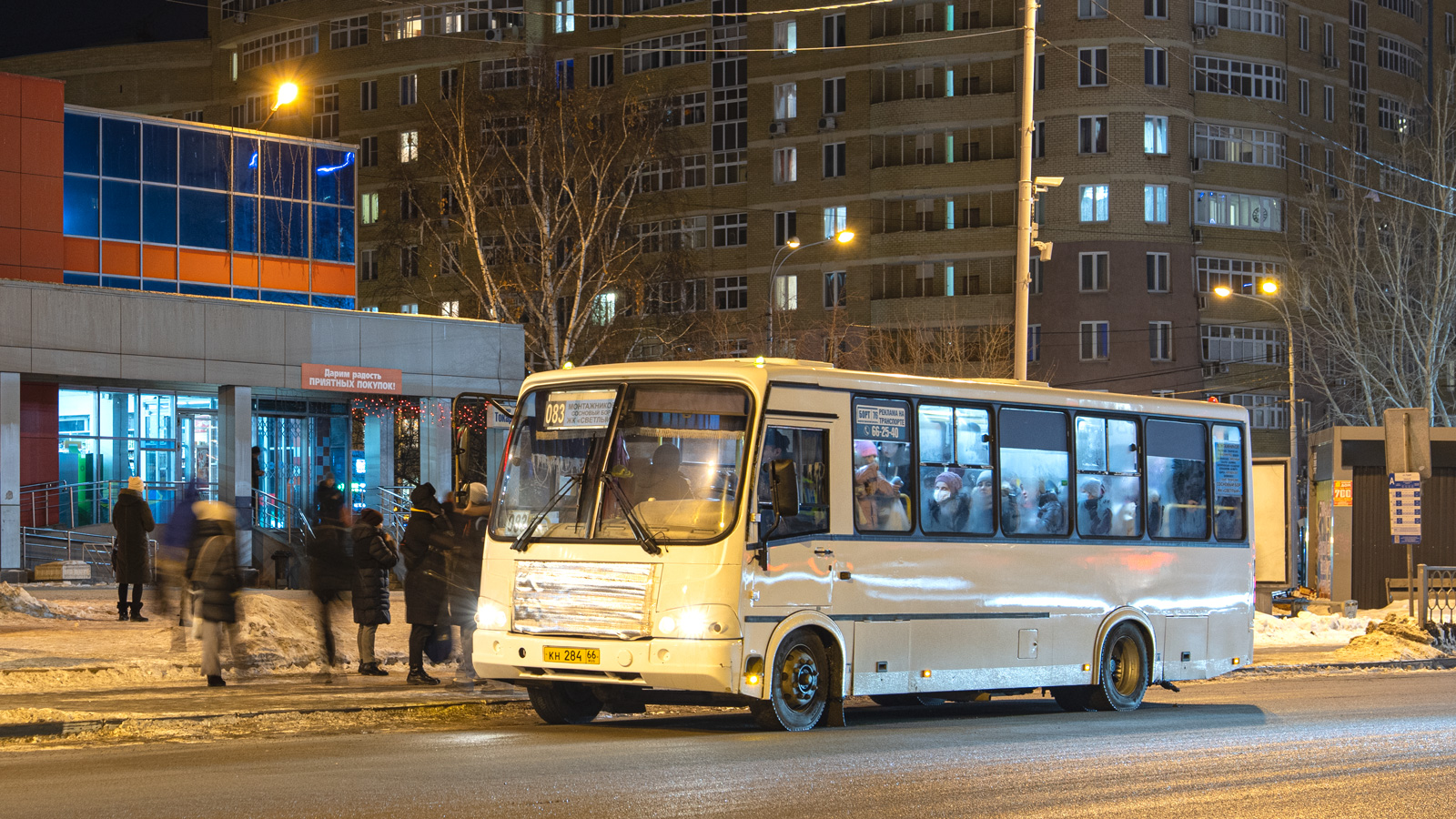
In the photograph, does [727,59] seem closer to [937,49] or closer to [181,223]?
[937,49]

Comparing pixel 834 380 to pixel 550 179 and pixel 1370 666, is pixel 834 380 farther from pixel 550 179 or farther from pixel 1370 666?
pixel 550 179

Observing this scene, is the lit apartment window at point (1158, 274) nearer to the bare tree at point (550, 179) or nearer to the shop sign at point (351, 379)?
the bare tree at point (550, 179)

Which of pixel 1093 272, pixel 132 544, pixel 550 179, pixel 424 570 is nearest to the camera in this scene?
pixel 424 570

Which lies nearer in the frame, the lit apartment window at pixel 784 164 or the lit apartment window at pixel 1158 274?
the lit apartment window at pixel 1158 274

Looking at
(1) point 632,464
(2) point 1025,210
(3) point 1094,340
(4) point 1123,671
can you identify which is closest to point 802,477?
(1) point 632,464

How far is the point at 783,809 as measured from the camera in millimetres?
9078

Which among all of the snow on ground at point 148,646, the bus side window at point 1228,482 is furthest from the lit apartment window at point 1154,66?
the bus side window at point 1228,482

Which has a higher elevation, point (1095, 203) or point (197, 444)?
point (1095, 203)

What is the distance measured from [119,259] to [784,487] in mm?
30936

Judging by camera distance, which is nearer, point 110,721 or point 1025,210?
point 110,721

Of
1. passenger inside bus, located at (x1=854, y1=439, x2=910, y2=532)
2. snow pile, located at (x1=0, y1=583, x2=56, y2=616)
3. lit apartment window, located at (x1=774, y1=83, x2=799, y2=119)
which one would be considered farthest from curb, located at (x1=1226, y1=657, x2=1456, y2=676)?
lit apartment window, located at (x1=774, y1=83, x2=799, y2=119)

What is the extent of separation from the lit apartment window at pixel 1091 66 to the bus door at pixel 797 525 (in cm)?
5552

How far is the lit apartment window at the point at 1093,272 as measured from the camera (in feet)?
219

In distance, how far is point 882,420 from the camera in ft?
46.4
